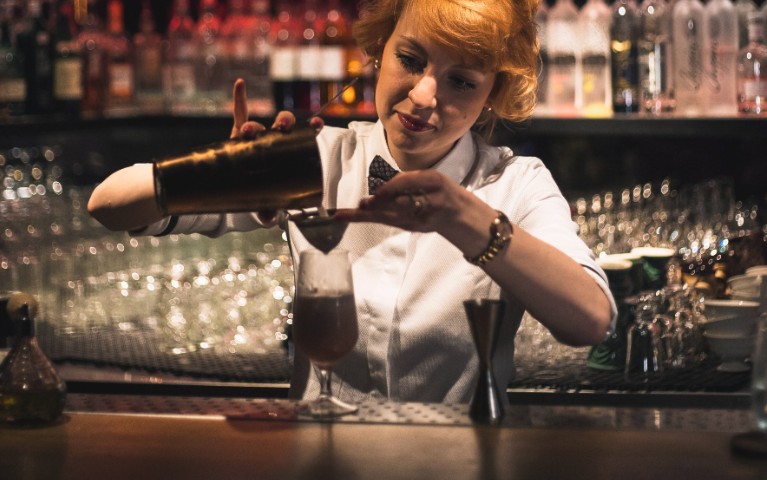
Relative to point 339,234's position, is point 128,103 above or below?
above

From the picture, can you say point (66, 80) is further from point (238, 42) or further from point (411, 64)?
point (411, 64)

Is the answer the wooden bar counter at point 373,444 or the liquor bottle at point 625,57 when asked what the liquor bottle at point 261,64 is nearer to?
the liquor bottle at point 625,57

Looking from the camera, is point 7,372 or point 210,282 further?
point 210,282

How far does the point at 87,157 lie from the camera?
14.3 feet

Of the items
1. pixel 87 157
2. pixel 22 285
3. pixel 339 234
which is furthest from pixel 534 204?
pixel 87 157

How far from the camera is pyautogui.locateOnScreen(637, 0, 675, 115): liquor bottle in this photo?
3381mm

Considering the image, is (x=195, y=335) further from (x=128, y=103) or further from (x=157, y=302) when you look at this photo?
(x=128, y=103)

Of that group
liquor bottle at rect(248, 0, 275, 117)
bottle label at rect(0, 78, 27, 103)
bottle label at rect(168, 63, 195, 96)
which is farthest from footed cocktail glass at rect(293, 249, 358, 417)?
bottle label at rect(168, 63, 195, 96)

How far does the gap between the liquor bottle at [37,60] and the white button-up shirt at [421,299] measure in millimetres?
1660

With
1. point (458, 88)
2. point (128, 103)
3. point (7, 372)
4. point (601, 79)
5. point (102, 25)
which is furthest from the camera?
point (102, 25)

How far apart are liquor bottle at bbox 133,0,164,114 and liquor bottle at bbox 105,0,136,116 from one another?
2 centimetres

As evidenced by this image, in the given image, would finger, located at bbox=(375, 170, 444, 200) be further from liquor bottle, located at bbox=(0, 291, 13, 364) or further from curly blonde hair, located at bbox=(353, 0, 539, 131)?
liquor bottle, located at bbox=(0, 291, 13, 364)

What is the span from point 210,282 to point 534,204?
56.9 inches

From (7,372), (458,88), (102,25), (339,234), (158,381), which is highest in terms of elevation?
(102,25)
